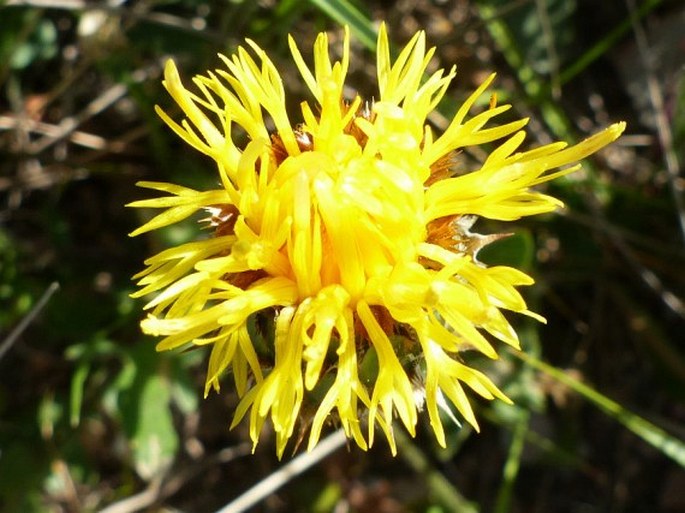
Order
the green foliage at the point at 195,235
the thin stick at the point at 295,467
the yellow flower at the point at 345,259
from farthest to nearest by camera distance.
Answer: the green foliage at the point at 195,235 < the thin stick at the point at 295,467 < the yellow flower at the point at 345,259

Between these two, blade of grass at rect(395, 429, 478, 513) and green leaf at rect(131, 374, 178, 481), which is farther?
blade of grass at rect(395, 429, 478, 513)

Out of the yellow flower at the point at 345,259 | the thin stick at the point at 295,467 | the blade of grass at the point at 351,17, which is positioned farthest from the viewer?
the thin stick at the point at 295,467

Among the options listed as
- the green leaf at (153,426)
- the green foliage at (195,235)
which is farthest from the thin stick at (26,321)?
the green leaf at (153,426)

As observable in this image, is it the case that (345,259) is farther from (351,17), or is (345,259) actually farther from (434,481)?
(434,481)

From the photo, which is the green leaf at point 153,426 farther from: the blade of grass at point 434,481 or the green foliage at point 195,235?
the blade of grass at point 434,481

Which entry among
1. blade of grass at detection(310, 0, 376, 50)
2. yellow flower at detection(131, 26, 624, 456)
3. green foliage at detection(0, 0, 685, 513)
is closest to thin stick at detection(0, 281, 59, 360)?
green foliage at detection(0, 0, 685, 513)

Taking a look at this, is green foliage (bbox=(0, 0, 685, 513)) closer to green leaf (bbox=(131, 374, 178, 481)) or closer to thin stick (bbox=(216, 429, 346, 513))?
green leaf (bbox=(131, 374, 178, 481))

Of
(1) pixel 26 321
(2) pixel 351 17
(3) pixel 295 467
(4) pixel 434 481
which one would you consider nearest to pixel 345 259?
(2) pixel 351 17
